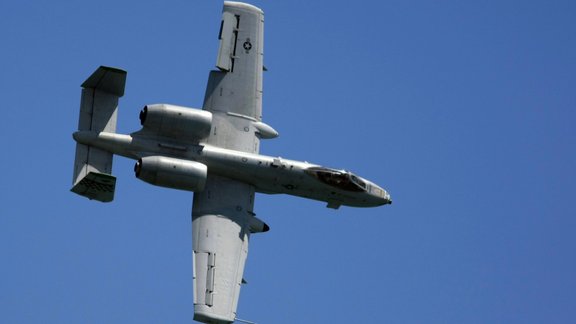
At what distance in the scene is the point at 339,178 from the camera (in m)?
71.6

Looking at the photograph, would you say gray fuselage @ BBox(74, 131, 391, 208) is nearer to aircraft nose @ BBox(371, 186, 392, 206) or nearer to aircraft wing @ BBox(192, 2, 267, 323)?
aircraft nose @ BBox(371, 186, 392, 206)

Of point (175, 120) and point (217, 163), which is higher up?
point (175, 120)

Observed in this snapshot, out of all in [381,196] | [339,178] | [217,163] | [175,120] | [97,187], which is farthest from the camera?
[381,196]

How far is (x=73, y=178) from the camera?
67.2m

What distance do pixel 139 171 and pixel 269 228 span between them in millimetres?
7648

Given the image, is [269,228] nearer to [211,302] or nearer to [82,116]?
[211,302]

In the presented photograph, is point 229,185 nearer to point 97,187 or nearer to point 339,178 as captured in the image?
point 339,178

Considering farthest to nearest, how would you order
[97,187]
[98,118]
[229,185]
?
[229,185], [98,118], [97,187]

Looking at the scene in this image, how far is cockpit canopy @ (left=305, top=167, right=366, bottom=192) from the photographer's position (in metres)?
71.1

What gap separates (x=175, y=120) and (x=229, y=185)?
4351 mm

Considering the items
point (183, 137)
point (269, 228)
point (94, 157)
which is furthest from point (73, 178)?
point (269, 228)

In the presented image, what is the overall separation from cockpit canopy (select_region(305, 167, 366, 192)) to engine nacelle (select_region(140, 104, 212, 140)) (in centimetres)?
597

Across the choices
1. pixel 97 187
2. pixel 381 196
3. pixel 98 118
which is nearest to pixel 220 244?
pixel 97 187

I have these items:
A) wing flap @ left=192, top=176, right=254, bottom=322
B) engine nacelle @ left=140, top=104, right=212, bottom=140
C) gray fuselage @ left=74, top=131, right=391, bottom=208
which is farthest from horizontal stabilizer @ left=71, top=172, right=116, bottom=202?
wing flap @ left=192, top=176, right=254, bottom=322
